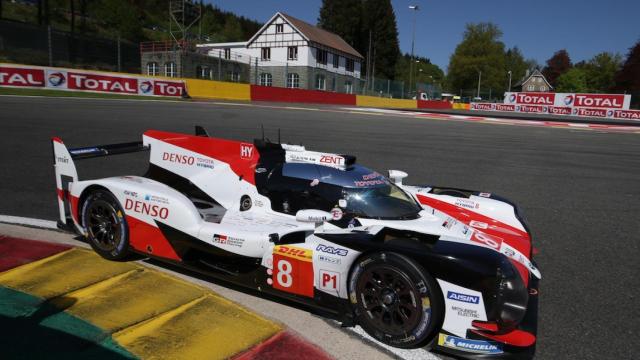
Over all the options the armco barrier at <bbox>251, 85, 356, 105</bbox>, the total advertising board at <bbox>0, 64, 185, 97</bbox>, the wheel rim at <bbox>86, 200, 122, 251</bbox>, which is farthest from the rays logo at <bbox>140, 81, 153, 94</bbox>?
the wheel rim at <bbox>86, 200, 122, 251</bbox>

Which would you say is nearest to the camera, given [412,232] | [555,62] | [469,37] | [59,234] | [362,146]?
[412,232]

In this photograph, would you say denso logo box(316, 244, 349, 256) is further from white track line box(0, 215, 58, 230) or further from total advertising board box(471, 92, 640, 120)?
total advertising board box(471, 92, 640, 120)

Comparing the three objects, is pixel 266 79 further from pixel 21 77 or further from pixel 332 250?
pixel 332 250

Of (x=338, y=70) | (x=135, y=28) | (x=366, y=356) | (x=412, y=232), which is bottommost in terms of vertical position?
(x=366, y=356)

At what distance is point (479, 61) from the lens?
284ft

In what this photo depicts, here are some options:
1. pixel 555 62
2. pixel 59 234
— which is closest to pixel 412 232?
pixel 59 234

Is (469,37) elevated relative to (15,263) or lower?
elevated

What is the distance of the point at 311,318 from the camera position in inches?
136

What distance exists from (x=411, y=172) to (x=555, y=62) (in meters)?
147

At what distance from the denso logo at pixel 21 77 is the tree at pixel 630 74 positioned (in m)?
81.3

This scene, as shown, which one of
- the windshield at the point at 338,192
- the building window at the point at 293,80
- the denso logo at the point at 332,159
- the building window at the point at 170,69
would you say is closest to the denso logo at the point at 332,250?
the windshield at the point at 338,192

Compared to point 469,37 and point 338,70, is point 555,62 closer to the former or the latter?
point 469,37

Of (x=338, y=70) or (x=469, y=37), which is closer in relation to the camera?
(x=338, y=70)

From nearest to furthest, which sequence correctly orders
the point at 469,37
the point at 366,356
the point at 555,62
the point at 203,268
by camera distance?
the point at 366,356 < the point at 203,268 < the point at 469,37 < the point at 555,62
